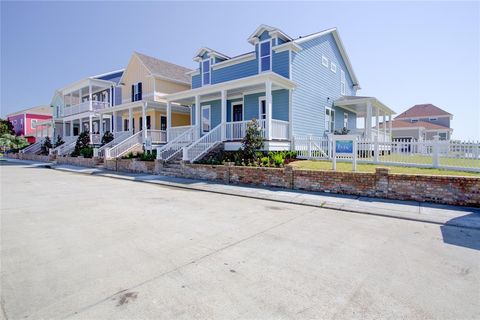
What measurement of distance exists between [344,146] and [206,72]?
14.2 metres

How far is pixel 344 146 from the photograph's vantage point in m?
10.6

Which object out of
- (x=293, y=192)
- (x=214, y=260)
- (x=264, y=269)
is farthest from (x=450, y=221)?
(x=214, y=260)

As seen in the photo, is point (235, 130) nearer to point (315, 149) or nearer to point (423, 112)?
point (315, 149)

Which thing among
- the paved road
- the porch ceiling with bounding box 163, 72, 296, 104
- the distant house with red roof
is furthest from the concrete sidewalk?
the distant house with red roof

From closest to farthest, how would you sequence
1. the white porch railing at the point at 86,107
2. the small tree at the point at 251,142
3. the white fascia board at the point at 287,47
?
the small tree at the point at 251,142, the white fascia board at the point at 287,47, the white porch railing at the point at 86,107

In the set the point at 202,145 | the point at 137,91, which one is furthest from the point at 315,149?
the point at 137,91

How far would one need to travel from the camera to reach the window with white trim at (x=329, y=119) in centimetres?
2036

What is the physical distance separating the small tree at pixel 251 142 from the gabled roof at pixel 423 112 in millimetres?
43988

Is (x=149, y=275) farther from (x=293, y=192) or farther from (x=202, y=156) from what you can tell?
(x=202, y=156)

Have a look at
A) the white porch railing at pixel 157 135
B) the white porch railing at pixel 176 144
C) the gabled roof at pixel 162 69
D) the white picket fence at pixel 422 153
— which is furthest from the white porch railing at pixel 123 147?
the white picket fence at pixel 422 153

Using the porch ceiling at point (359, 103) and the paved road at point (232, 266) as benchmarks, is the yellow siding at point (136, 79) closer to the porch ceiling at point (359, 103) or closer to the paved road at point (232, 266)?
the porch ceiling at point (359, 103)

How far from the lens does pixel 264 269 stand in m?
3.80

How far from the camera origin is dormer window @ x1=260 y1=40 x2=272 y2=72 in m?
17.1

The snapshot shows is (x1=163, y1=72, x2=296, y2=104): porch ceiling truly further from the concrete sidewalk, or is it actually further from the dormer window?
the concrete sidewalk
